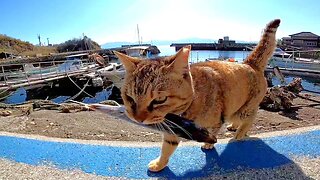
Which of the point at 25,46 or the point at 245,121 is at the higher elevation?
the point at 25,46

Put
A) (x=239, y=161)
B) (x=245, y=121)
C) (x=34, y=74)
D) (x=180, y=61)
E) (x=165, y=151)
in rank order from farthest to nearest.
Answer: (x=34, y=74)
(x=245, y=121)
(x=239, y=161)
(x=165, y=151)
(x=180, y=61)

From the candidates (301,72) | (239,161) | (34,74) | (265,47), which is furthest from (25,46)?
(239,161)

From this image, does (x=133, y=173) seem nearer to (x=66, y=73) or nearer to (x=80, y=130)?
(x=80, y=130)

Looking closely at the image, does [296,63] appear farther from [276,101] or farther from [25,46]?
[25,46]

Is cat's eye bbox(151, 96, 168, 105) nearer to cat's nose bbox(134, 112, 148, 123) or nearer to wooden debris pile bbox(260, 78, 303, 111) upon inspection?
cat's nose bbox(134, 112, 148, 123)

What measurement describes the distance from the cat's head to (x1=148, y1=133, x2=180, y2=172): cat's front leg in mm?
436

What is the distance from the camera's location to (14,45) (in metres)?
62.7

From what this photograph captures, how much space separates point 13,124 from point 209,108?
4.51 m

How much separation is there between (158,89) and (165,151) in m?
0.90

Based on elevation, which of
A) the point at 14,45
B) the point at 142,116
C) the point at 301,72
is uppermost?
the point at 14,45

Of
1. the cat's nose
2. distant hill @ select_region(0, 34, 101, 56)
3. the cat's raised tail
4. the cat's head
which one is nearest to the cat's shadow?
the cat's head

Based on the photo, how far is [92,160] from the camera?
→ 3203 mm

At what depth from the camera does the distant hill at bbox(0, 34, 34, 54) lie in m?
59.6

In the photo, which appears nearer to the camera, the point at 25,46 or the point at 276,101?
the point at 276,101
